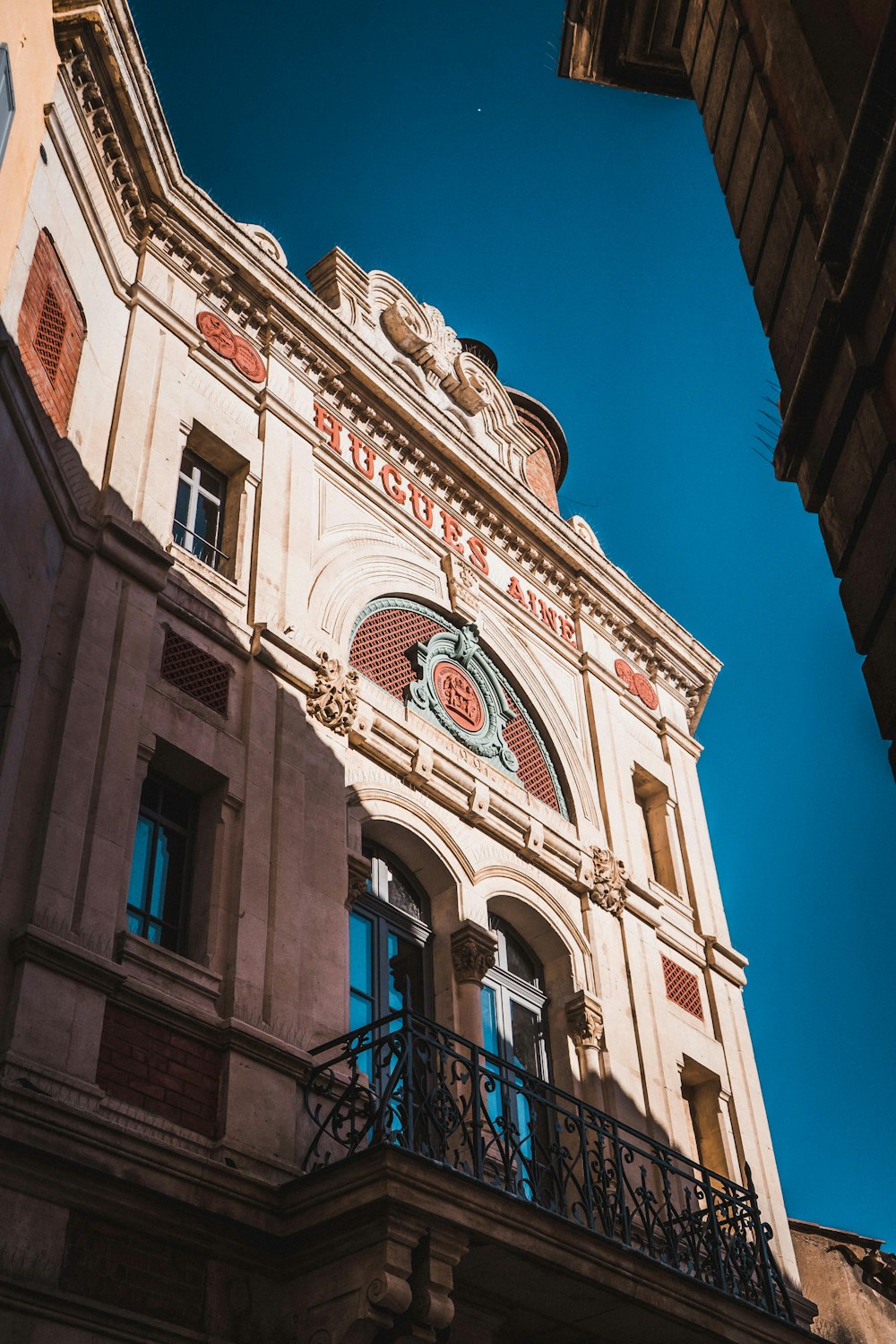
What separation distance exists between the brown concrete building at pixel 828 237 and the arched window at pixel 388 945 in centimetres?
655

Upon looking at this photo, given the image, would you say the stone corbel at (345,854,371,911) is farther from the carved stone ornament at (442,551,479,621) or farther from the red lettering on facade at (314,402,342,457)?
the red lettering on facade at (314,402,342,457)

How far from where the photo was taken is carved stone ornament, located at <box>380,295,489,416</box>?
65.3 ft

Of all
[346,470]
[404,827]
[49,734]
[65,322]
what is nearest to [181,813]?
[49,734]

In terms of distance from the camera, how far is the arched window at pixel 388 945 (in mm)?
13227

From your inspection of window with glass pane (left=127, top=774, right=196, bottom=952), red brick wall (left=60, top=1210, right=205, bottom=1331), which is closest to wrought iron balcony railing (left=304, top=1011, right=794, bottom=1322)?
red brick wall (left=60, top=1210, right=205, bottom=1331)

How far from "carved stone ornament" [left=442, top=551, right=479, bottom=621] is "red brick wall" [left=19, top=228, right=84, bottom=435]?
18.9 ft

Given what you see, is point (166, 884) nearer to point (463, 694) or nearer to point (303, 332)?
point (463, 694)

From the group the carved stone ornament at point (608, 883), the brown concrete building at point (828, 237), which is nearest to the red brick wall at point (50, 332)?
the brown concrete building at point (828, 237)

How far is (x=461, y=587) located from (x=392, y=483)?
1.52 m

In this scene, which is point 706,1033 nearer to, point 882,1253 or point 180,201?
point 882,1253

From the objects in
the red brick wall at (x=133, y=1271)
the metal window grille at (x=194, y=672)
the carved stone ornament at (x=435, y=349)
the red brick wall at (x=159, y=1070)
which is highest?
the carved stone ornament at (x=435, y=349)

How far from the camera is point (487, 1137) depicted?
1328 cm

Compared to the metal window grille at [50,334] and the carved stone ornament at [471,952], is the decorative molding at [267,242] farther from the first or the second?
the carved stone ornament at [471,952]

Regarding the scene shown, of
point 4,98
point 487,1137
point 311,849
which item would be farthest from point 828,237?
point 487,1137
